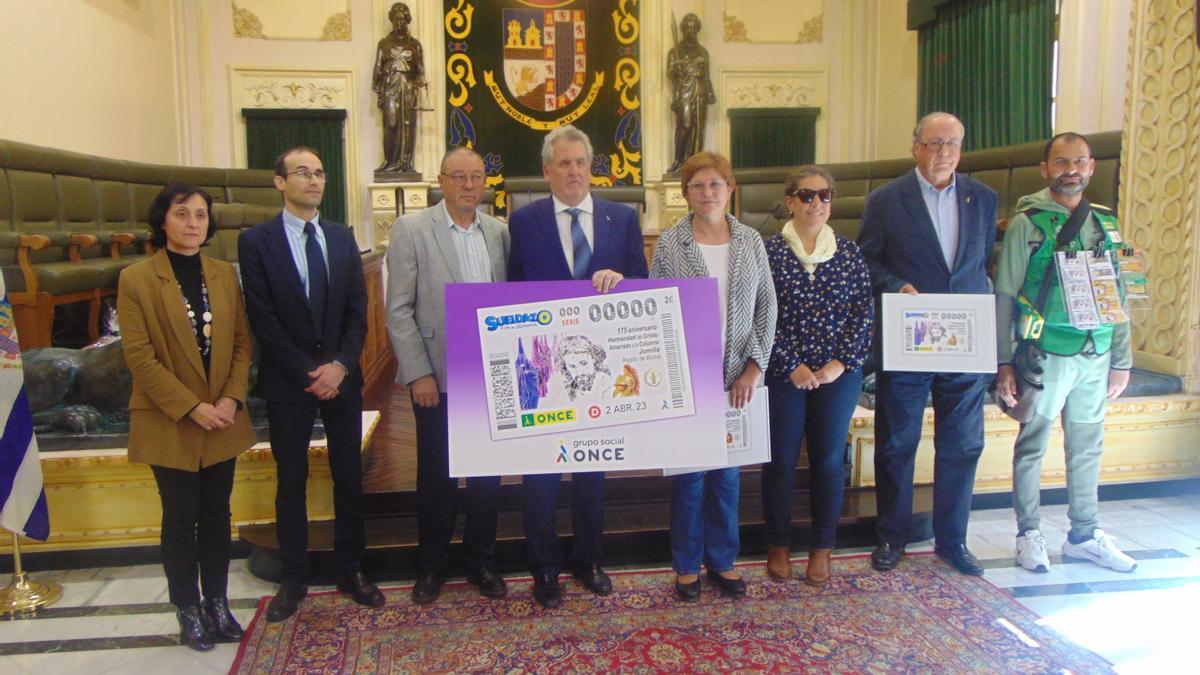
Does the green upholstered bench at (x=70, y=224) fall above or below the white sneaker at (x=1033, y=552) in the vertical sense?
above

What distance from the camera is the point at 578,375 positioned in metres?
2.33

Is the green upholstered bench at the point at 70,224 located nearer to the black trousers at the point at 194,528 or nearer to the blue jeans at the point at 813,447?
the black trousers at the point at 194,528

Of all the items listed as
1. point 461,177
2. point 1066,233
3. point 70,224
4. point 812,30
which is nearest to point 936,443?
point 1066,233

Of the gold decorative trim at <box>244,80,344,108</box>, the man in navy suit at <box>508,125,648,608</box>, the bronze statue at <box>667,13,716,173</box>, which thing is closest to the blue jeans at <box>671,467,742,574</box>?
the man in navy suit at <box>508,125,648,608</box>

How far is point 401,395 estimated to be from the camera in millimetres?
5098

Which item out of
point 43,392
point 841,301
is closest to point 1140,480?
point 841,301

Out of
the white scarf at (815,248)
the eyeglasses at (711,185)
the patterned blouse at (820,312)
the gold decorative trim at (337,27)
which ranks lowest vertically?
the patterned blouse at (820,312)

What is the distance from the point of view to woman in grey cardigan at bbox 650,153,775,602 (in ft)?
7.95

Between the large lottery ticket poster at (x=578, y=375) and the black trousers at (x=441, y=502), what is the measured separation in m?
0.23

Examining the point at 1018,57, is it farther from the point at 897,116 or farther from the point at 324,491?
the point at 324,491

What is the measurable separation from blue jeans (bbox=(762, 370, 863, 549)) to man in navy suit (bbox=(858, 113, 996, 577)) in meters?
0.25

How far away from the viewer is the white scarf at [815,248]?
2.52 metres

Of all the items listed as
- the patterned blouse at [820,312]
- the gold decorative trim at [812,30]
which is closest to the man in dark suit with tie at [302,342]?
the patterned blouse at [820,312]

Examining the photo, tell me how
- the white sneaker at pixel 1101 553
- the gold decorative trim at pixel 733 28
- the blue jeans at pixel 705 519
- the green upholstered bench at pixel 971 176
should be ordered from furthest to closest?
the gold decorative trim at pixel 733 28 < the green upholstered bench at pixel 971 176 < the white sneaker at pixel 1101 553 < the blue jeans at pixel 705 519
